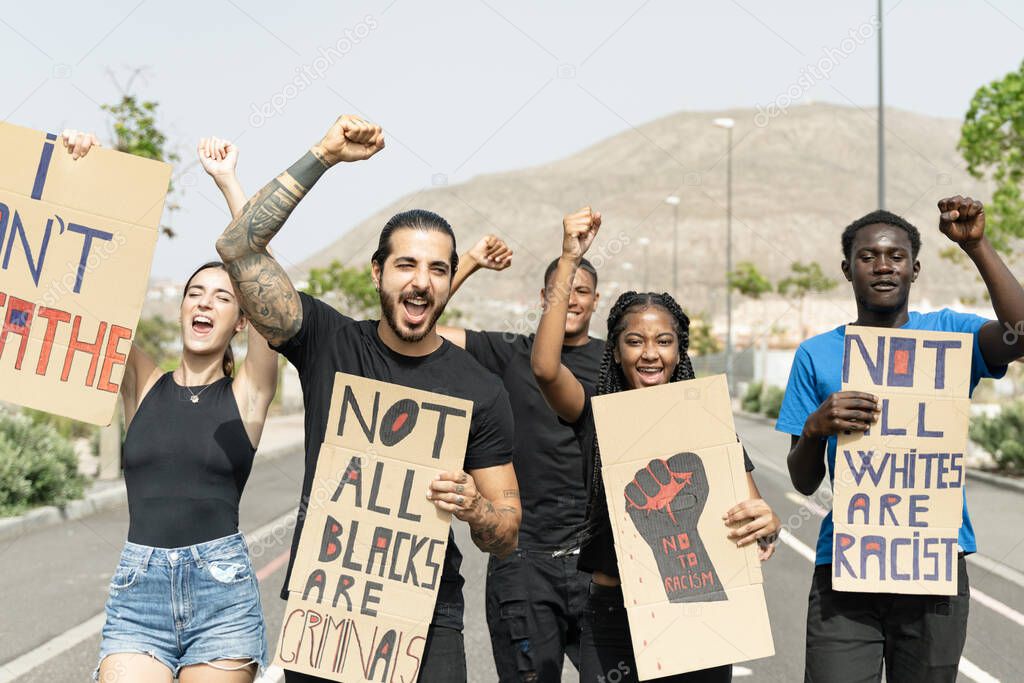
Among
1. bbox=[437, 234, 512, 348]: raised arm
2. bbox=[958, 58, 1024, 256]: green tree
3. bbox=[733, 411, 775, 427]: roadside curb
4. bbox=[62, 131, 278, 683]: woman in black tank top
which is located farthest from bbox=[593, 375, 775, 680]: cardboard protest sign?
bbox=[733, 411, 775, 427]: roadside curb

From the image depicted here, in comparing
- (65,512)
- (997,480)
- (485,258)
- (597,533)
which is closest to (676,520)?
(597,533)

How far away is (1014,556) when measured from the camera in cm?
1052

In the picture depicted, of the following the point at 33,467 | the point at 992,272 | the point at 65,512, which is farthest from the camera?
the point at 65,512

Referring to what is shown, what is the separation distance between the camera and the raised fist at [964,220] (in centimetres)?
358

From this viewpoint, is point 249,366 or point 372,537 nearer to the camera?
point 372,537

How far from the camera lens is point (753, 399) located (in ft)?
131

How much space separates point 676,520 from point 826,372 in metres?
0.76

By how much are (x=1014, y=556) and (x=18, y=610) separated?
7.89 metres

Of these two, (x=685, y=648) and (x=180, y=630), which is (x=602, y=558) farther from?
(x=180, y=630)

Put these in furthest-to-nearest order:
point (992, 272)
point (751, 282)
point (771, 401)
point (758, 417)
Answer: point (751, 282) → point (758, 417) → point (771, 401) → point (992, 272)

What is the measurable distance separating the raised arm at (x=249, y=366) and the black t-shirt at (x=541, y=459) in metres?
1.35

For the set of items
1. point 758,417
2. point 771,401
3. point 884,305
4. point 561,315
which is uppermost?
point 771,401

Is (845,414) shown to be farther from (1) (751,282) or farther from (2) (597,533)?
(1) (751,282)

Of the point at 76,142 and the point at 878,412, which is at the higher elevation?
the point at 76,142
